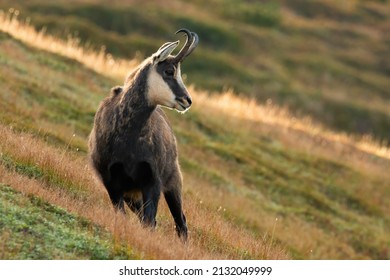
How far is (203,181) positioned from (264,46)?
3483cm

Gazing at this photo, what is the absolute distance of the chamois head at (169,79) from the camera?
44.0ft

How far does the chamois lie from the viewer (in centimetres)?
1327

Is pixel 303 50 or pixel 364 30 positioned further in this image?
pixel 364 30

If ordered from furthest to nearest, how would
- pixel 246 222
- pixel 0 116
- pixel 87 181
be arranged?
1. pixel 246 222
2. pixel 0 116
3. pixel 87 181

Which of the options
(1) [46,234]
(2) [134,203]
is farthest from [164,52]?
(1) [46,234]

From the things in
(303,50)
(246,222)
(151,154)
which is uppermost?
(151,154)

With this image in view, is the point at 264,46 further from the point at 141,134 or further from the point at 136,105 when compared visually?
the point at 141,134

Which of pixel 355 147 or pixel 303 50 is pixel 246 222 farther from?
pixel 303 50

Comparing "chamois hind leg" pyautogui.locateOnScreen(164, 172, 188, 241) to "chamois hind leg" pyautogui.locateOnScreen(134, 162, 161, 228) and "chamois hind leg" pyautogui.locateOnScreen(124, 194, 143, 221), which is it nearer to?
"chamois hind leg" pyautogui.locateOnScreen(124, 194, 143, 221)

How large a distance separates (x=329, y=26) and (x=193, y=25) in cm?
1463

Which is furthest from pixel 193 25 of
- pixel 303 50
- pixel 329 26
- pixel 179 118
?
pixel 179 118

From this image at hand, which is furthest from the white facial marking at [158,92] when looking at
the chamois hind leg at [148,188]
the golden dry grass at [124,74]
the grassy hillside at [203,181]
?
the golden dry grass at [124,74]

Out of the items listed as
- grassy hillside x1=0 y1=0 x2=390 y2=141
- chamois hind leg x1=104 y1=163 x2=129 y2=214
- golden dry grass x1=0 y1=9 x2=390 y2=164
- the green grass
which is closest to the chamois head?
chamois hind leg x1=104 y1=163 x2=129 y2=214

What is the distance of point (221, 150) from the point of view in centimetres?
2697
